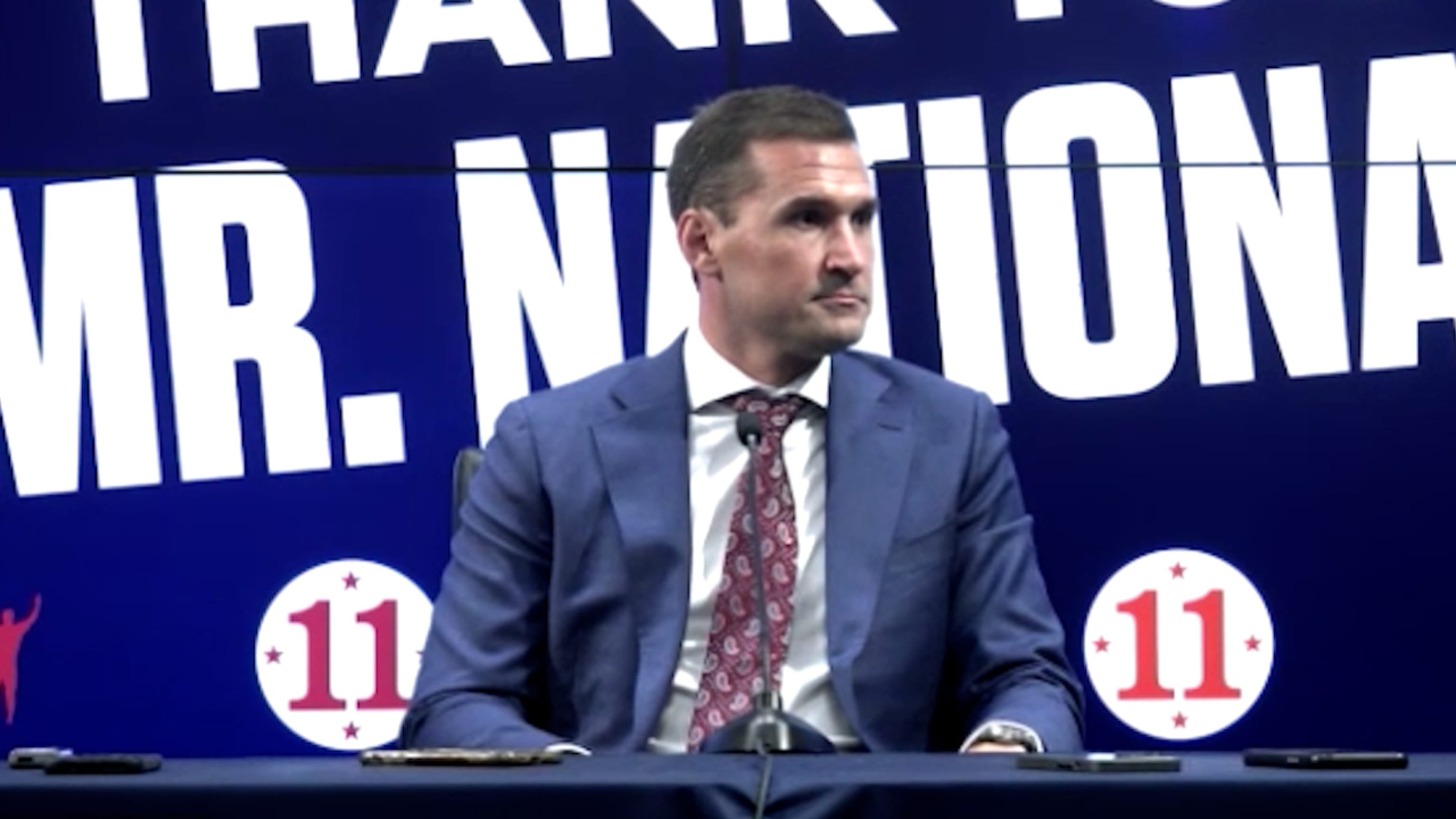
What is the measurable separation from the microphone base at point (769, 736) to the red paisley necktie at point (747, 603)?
1.27 ft

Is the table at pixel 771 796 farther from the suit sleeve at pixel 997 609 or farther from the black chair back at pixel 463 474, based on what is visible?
the black chair back at pixel 463 474

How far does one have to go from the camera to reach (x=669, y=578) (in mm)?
2945

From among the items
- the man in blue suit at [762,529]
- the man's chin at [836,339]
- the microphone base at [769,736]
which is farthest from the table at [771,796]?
the man's chin at [836,339]

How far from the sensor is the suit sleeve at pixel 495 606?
2912 mm

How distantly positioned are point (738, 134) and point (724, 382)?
292mm

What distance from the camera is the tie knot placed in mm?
3033

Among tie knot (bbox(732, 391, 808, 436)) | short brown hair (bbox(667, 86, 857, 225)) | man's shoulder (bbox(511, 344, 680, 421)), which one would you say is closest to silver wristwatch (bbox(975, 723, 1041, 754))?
tie knot (bbox(732, 391, 808, 436))

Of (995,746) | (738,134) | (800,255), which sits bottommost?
(995,746)

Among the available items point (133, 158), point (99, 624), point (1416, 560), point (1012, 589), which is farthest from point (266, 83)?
point (1416, 560)

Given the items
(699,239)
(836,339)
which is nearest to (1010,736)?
(836,339)

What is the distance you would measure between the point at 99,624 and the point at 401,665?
0.42m

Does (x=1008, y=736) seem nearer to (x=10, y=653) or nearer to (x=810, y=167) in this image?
(x=810, y=167)

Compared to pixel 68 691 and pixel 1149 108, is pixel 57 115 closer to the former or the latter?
pixel 68 691

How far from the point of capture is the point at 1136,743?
3602 mm
